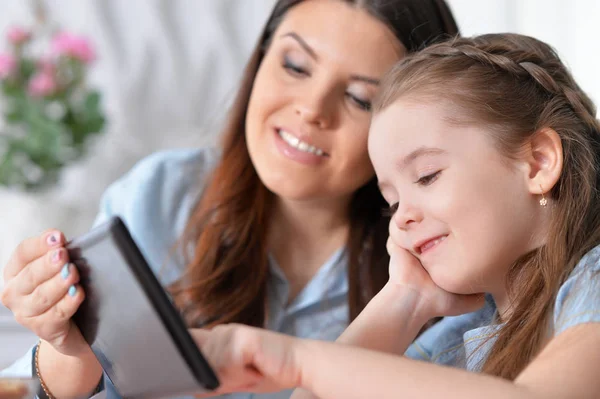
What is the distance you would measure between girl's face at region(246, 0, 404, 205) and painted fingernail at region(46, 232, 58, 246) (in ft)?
1.72

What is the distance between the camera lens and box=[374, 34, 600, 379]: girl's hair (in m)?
1.05

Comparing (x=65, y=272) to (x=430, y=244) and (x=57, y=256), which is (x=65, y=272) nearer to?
(x=57, y=256)

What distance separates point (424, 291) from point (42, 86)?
128cm

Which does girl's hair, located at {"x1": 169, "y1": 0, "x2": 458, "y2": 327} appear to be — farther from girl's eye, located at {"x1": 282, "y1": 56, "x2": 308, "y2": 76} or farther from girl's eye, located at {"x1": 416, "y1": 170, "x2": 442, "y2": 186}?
girl's eye, located at {"x1": 416, "y1": 170, "x2": 442, "y2": 186}

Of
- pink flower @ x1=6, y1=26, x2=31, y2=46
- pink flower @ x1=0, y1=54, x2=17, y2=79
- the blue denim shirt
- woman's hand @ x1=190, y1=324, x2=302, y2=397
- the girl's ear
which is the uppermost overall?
pink flower @ x1=6, y1=26, x2=31, y2=46

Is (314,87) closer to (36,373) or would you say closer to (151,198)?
(151,198)

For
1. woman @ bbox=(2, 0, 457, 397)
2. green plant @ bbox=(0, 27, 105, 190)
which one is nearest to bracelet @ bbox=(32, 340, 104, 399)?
woman @ bbox=(2, 0, 457, 397)

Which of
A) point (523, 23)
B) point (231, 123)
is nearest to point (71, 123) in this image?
point (231, 123)

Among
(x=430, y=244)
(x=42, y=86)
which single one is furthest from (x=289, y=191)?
(x=42, y=86)

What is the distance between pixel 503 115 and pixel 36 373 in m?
0.78

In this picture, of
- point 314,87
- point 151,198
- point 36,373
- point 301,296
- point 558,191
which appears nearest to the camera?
point 558,191

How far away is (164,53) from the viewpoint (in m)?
2.39

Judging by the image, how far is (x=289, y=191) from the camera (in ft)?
5.01

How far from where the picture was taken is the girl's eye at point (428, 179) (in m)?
1.12
